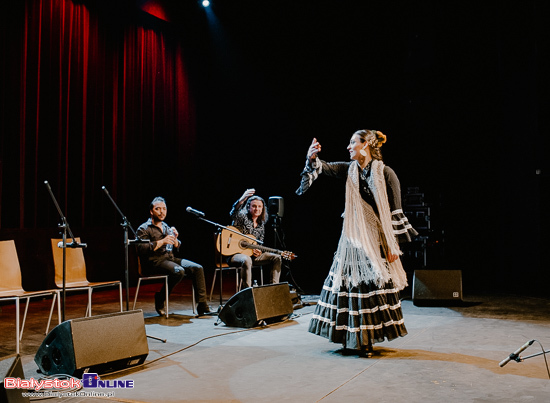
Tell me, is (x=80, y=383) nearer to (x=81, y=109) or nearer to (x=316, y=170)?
(x=316, y=170)

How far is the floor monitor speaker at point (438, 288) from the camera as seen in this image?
6188 millimetres

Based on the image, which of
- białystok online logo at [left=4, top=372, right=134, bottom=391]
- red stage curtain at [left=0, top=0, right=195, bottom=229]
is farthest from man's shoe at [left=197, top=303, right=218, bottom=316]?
red stage curtain at [left=0, top=0, right=195, bottom=229]

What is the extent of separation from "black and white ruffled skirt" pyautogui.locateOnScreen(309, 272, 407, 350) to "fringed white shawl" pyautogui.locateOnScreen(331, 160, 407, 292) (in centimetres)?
6

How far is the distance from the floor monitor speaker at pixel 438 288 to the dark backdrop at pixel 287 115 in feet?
6.44

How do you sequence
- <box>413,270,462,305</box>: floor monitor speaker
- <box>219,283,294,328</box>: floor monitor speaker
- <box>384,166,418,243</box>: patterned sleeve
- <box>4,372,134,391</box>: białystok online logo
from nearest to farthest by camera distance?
<box>4,372,134,391</box>: białystok online logo < <box>384,166,418,243</box>: patterned sleeve < <box>219,283,294,328</box>: floor monitor speaker < <box>413,270,462,305</box>: floor monitor speaker

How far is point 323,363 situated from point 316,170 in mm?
1357

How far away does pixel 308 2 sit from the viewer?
8.77 m

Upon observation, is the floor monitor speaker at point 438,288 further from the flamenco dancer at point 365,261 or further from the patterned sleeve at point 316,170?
the patterned sleeve at point 316,170

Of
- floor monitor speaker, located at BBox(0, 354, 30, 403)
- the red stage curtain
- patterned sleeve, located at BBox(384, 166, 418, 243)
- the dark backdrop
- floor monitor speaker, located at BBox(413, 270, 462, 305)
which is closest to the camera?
floor monitor speaker, located at BBox(0, 354, 30, 403)

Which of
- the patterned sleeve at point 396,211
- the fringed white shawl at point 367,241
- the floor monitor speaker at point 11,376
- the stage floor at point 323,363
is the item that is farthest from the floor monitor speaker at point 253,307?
the floor monitor speaker at point 11,376

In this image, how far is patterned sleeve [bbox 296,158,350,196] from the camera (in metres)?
3.84

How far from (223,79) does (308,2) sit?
2133 mm

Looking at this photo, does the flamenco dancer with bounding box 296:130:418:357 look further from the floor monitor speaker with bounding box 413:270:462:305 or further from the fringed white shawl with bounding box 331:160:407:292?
the floor monitor speaker with bounding box 413:270:462:305

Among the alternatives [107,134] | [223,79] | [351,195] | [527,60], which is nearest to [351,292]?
[351,195]
